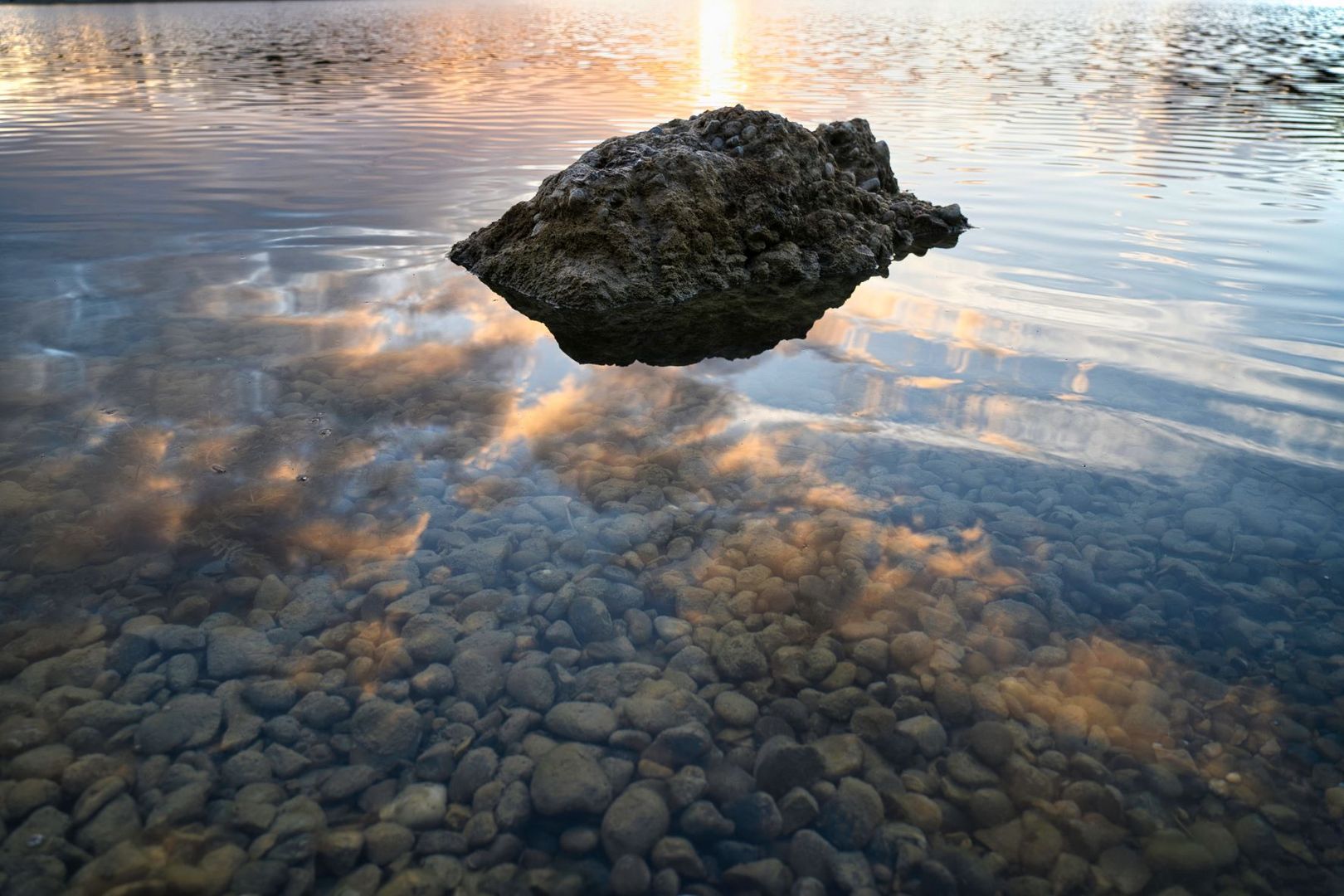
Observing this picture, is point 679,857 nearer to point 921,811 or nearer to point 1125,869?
point 921,811

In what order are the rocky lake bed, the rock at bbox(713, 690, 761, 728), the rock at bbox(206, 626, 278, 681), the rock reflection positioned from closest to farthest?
the rocky lake bed → the rock at bbox(713, 690, 761, 728) → the rock at bbox(206, 626, 278, 681) → the rock reflection

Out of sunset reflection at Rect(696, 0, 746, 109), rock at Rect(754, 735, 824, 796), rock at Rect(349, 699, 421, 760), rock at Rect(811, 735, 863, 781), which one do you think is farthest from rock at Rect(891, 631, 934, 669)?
sunset reflection at Rect(696, 0, 746, 109)

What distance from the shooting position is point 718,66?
32.8 meters

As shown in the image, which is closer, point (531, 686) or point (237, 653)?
point (531, 686)

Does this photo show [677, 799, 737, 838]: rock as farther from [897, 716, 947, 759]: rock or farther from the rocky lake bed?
[897, 716, 947, 759]: rock

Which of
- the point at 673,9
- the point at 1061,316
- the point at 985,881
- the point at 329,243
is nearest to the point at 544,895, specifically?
the point at 985,881

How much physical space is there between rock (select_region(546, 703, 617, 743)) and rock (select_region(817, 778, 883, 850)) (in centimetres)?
81

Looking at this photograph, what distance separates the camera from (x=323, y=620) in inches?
144

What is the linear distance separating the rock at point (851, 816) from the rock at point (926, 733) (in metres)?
0.29

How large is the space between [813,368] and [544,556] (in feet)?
9.71

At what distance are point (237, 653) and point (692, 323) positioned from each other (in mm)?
4716

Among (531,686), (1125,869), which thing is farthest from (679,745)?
(1125,869)

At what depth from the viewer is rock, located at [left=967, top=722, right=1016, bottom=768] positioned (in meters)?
3.07

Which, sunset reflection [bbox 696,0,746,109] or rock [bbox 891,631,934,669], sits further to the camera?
sunset reflection [bbox 696,0,746,109]
